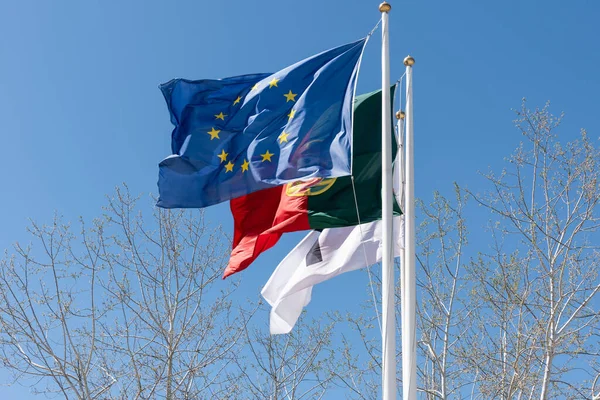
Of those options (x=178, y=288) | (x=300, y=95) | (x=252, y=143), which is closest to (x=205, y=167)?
(x=252, y=143)

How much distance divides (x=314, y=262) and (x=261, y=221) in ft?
2.92

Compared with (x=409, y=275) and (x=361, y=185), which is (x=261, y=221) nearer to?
(x=361, y=185)

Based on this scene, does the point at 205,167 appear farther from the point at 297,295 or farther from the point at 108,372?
the point at 108,372

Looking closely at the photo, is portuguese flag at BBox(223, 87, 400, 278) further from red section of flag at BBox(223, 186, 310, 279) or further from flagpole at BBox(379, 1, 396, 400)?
flagpole at BBox(379, 1, 396, 400)

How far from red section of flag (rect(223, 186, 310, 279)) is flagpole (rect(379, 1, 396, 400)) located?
5.42ft

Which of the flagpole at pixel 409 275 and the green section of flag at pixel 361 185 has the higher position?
the green section of flag at pixel 361 185

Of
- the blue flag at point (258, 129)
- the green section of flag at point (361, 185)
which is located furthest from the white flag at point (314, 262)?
the blue flag at point (258, 129)

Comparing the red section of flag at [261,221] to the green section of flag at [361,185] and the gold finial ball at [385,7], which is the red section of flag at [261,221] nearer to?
the green section of flag at [361,185]

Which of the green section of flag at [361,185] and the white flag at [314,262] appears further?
the white flag at [314,262]

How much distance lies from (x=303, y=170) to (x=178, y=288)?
850 cm

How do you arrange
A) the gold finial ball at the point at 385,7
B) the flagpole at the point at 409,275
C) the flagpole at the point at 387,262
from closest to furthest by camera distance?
the flagpole at the point at 387,262 < the flagpole at the point at 409,275 < the gold finial ball at the point at 385,7

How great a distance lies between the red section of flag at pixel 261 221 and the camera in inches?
336

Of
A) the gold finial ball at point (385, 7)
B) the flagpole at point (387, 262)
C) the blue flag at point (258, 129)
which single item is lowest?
the flagpole at point (387, 262)

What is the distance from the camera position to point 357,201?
8.35m
